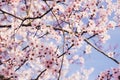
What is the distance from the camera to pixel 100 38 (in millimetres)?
15516

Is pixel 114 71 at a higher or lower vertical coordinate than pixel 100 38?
higher

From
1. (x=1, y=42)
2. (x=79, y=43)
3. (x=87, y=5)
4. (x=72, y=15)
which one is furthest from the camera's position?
(x=87, y=5)

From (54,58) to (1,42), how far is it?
302 cm

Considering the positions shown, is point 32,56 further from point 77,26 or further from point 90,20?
point 90,20

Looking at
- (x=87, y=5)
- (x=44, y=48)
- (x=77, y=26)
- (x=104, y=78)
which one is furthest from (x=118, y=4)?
(x=104, y=78)

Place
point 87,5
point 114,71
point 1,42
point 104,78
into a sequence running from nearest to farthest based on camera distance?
point 114,71 < point 104,78 < point 1,42 < point 87,5

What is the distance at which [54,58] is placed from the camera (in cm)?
1216

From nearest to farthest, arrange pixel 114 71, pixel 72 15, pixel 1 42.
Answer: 1. pixel 114 71
2. pixel 1 42
3. pixel 72 15

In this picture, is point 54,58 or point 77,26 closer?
point 54,58

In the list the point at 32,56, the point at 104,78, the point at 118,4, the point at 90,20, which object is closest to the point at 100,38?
the point at 90,20

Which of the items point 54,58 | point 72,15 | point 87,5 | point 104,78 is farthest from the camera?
point 87,5

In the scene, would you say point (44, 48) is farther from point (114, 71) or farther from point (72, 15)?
point (114, 71)

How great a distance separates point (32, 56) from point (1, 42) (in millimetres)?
2067

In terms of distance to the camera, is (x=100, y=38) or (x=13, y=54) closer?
(x=13, y=54)
